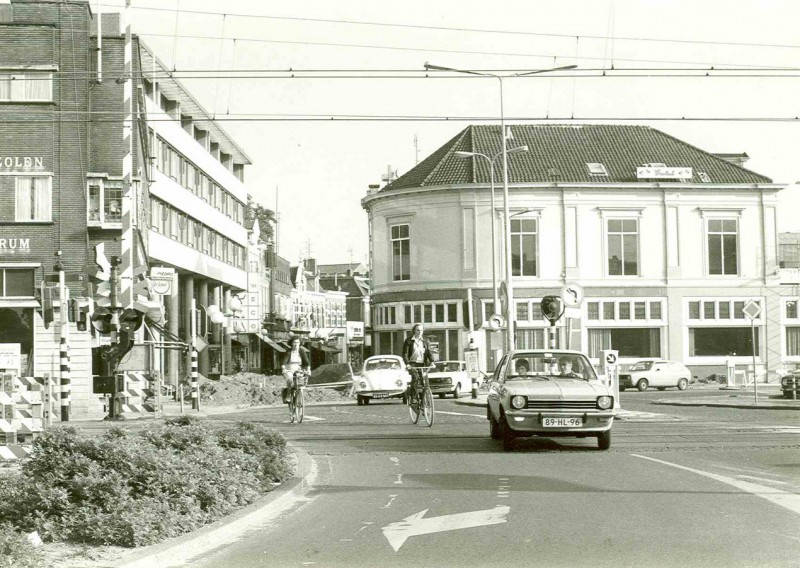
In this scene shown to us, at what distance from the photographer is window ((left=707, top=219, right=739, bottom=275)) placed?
61031 mm

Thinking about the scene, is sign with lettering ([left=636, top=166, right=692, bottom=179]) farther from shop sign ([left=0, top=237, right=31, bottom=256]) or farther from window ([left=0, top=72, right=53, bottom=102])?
shop sign ([left=0, top=237, right=31, bottom=256])

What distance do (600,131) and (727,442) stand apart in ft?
155

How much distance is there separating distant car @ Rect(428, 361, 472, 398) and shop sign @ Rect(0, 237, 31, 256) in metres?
14.5

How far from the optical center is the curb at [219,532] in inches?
311

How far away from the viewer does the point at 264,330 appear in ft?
249

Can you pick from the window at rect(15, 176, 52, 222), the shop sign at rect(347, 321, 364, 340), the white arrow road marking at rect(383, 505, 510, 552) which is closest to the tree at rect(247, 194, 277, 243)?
the shop sign at rect(347, 321, 364, 340)

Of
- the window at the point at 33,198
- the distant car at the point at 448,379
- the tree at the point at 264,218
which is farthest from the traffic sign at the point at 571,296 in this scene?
the tree at the point at 264,218

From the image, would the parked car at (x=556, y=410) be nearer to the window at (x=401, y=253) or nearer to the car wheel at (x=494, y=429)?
the car wheel at (x=494, y=429)

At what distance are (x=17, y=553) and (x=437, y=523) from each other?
12.4ft

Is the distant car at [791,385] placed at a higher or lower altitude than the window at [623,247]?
lower

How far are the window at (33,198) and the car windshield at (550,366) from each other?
2490 cm

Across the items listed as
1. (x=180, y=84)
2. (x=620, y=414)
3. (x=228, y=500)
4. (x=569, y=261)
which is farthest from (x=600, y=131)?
(x=228, y=500)

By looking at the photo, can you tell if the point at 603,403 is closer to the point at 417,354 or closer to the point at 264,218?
the point at 417,354

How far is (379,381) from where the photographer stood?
37688 mm
